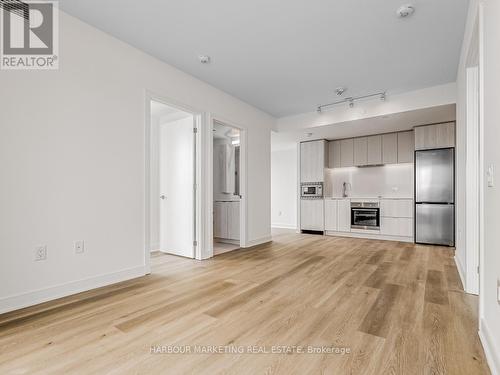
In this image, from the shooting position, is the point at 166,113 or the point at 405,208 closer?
the point at 166,113

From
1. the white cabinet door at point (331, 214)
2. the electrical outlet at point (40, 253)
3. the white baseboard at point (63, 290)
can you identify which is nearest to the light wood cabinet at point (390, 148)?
the white cabinet door at point (331, 214)

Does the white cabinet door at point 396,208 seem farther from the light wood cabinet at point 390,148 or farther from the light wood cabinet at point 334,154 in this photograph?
the light wood cabinet at point 334,154

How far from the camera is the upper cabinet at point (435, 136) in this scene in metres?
4.97

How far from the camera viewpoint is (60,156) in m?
2.48

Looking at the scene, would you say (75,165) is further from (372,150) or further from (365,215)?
(372,150)

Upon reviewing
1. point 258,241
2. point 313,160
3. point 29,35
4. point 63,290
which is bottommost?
point 258,241

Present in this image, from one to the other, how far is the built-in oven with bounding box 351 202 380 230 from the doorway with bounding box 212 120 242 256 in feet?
9.05

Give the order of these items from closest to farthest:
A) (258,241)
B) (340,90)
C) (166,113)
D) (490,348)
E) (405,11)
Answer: (490,348), (405,11), (340,90), (166,113), (258,241)

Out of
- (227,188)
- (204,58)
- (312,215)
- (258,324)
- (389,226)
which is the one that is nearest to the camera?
(258,324)

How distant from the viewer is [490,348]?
1500 mm

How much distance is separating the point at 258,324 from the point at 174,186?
282 centimetres

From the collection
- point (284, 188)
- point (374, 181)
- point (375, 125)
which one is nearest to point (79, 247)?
point (375, 125)

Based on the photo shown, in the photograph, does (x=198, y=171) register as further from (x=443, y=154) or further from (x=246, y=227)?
(x=443, y=154)

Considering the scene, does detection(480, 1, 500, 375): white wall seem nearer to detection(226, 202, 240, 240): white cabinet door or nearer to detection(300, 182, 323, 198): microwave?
detection(226, 202, 240, 240): white cabinet door
